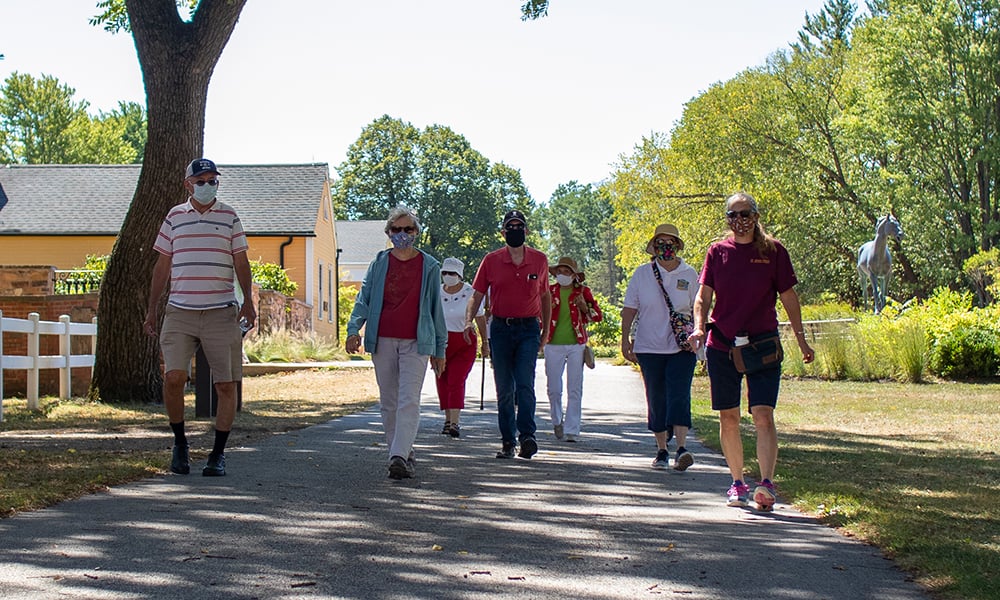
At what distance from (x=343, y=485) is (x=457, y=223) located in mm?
79771

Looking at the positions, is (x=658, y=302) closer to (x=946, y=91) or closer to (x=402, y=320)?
(x=402, y=320)

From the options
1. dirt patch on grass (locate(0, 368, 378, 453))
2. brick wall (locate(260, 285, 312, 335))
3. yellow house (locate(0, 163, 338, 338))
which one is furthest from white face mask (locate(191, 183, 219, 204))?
yellow house (locate(0, 163, 338, 338))

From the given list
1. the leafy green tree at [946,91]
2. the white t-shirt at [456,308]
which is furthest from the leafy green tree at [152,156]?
the leafy green tree at [946,91]

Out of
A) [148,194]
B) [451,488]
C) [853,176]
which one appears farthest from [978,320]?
[853,176]

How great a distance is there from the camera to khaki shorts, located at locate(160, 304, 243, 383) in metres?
8.41

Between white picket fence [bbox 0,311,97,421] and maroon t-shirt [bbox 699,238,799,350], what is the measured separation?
9.30m

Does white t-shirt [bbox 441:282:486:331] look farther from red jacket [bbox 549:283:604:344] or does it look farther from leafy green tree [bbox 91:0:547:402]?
leafy green tree [bbox 91:0:547:402]

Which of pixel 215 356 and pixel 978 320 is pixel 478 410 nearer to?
pixel 215 356

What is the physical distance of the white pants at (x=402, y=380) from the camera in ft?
27.9

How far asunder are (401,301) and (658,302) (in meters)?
2.28

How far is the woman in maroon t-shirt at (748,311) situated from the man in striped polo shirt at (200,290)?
317 cm

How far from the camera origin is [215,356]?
332 inches

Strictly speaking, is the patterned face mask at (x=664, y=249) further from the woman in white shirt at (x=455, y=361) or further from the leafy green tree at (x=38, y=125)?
the leafy green tree at (x=38, y=125)

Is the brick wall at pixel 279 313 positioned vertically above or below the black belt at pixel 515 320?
above
